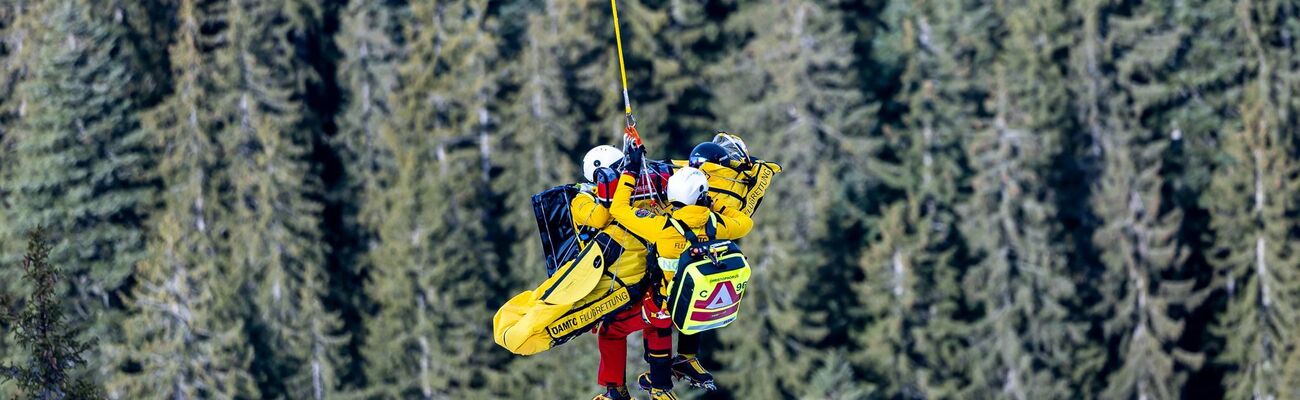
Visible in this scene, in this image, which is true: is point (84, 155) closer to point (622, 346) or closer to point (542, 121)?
point (542, 121)

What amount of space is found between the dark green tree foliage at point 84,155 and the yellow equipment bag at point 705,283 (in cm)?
3380

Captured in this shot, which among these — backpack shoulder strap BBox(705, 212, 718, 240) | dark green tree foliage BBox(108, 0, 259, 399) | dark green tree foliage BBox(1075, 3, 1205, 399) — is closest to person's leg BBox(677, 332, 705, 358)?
backpack shoulder strap BBox(705, 212, 718, 240)

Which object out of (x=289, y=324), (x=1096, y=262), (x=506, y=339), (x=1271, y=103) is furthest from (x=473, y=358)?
(x=506, y=339)

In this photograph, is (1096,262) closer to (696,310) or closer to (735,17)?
(735,17)

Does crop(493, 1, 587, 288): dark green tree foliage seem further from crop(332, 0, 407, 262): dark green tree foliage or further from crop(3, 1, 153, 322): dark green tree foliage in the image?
crop(3, 1, 153, 322): dark green tree foliage

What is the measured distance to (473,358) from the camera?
5141 centimetres

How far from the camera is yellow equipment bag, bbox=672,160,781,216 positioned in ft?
71.9

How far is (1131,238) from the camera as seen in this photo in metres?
56.2

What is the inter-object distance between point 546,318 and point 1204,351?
39498 mm

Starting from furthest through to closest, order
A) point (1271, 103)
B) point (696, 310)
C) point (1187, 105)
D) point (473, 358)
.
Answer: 1. point (1187, 105)
2. point (1271, 103)
3. point (473, 358)
4. point (696, 310)

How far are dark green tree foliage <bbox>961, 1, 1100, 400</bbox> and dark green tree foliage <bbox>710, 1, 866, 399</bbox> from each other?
3.17m

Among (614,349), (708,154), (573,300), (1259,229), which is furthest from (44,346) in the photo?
(1259,229)

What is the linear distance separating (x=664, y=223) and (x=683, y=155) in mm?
32686

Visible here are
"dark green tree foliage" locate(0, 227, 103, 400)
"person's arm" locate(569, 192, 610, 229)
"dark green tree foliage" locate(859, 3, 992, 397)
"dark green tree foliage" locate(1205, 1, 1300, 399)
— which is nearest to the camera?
"person's arm" locate(569, 192, 610, 229)
